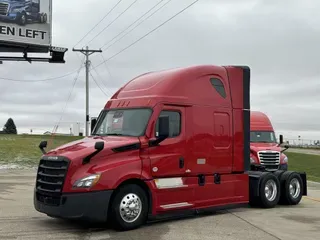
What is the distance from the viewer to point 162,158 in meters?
9.44

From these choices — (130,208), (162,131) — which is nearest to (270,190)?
(162,131)

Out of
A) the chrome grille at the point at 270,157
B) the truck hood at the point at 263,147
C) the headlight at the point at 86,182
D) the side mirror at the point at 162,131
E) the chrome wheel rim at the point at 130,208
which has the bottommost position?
the chrome wheel rim at the point at 130,208

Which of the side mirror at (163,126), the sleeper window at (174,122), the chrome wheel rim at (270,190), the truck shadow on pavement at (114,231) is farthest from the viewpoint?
the chrome wheel rim at (270,190)

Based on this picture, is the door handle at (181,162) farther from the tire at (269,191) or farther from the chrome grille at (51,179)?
the tire at (269,191)

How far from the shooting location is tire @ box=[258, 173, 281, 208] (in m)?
11.8

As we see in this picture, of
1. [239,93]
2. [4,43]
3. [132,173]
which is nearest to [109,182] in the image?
[132,173]

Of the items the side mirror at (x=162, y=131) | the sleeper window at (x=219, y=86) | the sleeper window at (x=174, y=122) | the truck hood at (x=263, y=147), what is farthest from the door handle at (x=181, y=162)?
the truck hood at (x=263, y=147)

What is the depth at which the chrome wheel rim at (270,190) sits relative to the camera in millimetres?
12016

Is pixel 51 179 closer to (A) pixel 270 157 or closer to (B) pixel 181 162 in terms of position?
(B) pixel 181 162

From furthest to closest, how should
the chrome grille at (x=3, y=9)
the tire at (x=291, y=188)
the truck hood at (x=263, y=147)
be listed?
the chrome grille at (x=3, y=9) → the truck hood at (x=263, y=147) → the tire at (x=291, y=188)

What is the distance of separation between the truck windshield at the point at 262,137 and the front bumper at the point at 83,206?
11.7 meters

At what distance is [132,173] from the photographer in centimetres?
884

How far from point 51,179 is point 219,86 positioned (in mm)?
4616

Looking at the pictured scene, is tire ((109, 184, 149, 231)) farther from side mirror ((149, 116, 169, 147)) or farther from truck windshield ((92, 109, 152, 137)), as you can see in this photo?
truck windshield ((92, 109, 152, 137))
